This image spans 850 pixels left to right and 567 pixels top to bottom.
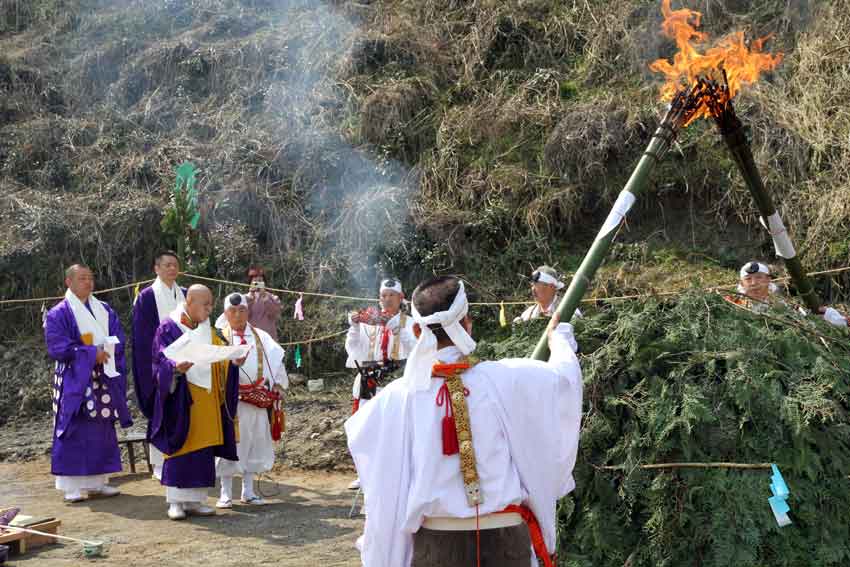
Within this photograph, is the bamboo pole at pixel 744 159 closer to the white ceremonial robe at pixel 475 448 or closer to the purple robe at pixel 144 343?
the white ceremonial robe at pixel 475 448

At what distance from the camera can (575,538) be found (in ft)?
16.3

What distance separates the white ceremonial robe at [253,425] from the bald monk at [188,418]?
377 mm

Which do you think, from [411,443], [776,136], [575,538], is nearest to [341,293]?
[776,136]

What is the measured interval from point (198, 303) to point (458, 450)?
513 centimetres

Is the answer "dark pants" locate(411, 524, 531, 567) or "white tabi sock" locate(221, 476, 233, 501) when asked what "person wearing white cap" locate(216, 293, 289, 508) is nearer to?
"white tabi sock" locate(221, 476, 233, 501)

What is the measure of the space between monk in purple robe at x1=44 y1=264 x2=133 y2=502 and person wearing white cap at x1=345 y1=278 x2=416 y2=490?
7.62ft

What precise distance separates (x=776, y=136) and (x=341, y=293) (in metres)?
6.26

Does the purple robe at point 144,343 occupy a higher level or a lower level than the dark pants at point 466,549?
higher

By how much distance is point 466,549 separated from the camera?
3475mm

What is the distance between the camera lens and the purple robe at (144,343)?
8.66m

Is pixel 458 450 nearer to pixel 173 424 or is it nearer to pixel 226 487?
pixel 173 424

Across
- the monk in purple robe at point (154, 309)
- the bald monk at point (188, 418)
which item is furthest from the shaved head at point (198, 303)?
the monk in purple robe at point (154, 309)

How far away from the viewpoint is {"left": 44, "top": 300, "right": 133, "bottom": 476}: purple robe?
892 centimetres

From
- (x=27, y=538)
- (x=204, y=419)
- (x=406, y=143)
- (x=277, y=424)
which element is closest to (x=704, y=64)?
(x=204, y=419)
